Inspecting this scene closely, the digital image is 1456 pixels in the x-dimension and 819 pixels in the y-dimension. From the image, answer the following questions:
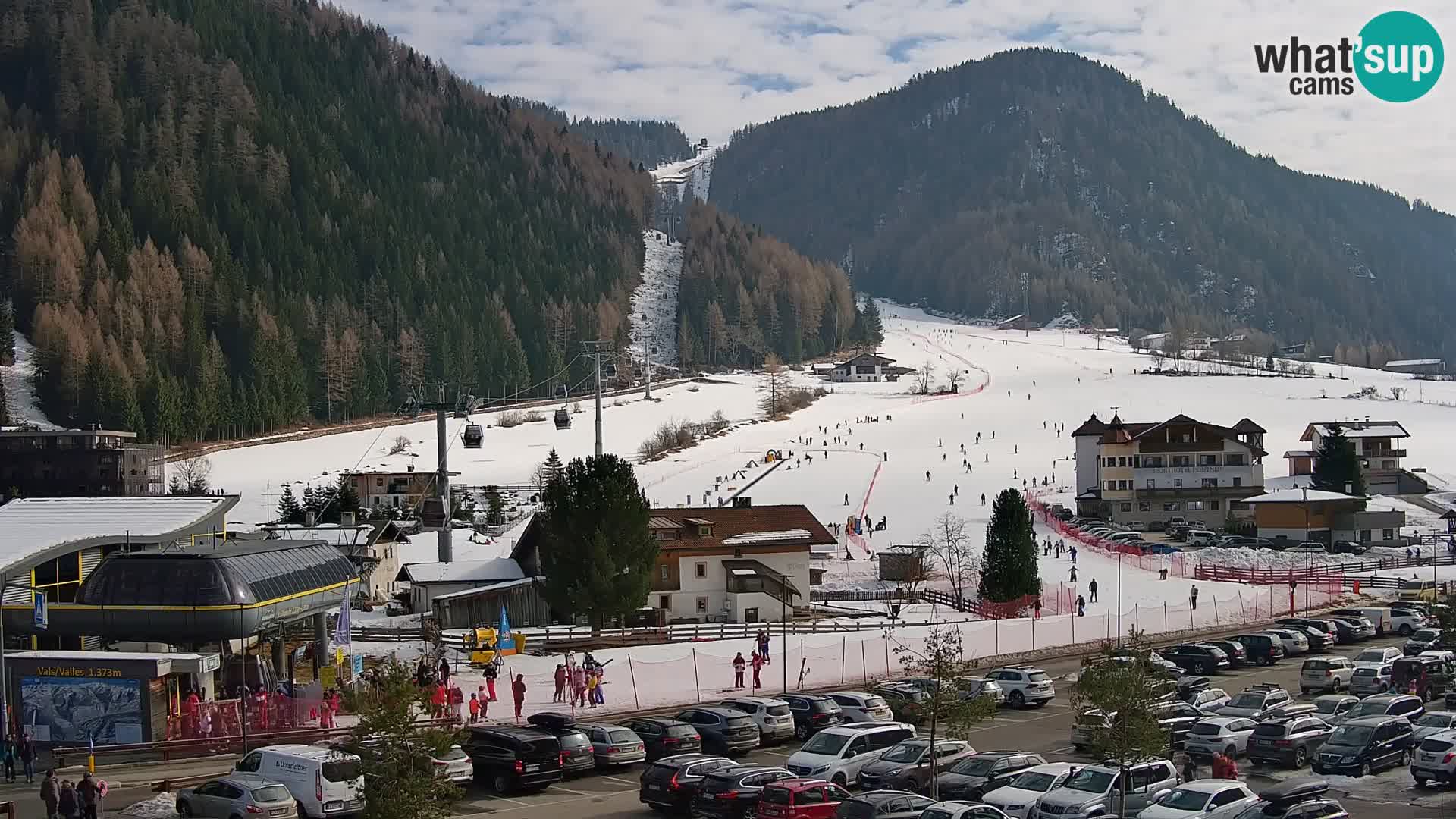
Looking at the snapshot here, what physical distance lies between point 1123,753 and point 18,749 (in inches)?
706

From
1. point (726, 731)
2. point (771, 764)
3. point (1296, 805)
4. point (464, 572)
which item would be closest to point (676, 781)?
point (771, 764)

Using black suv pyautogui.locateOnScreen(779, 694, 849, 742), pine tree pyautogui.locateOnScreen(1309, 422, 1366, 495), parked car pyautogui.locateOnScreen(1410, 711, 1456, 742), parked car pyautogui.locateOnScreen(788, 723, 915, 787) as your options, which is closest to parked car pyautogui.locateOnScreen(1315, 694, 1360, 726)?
parked car pyautogui.locateOnScreen(1410, 711, 1456, 742)

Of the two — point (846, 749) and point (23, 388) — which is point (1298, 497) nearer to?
point (846, 749)

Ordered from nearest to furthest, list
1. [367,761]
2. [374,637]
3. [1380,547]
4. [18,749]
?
[367,761], [18,749], [374,637], [1380,547]

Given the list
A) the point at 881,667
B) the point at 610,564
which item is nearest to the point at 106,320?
the point at 610,564

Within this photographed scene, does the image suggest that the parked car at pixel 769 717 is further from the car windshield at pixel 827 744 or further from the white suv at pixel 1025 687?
the white suv at pixel 1025 687

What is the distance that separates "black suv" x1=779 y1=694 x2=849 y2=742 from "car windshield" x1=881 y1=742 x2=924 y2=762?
4605 millimetres

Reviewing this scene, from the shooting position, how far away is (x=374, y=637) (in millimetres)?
40219

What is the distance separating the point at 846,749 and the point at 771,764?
2.32m

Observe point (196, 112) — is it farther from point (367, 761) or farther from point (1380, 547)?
point (367, 761)

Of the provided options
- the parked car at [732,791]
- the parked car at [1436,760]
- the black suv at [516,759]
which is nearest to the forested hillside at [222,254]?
the black suv at [516,759]

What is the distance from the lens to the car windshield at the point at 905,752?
23359 mm

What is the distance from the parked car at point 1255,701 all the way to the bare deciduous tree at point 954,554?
22503 mm

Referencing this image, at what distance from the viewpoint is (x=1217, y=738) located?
83.3 ft
